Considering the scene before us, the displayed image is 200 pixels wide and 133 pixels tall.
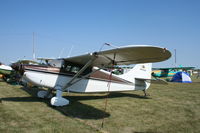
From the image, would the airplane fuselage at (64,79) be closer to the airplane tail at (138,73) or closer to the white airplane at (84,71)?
the white airplane at (84,71)

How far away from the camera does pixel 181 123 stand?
464cm

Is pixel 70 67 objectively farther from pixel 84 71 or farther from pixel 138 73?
pixel 138 73

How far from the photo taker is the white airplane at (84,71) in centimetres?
479

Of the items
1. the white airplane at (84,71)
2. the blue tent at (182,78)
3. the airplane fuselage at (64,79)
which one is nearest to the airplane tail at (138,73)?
the white airplane at (84,71)

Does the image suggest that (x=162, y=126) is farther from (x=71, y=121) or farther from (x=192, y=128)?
(x=71, y=121)

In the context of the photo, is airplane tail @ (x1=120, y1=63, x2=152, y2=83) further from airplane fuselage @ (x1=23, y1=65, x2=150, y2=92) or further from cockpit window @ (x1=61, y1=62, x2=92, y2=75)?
cockpit window @ (x1=61, y1=62, x2=92, y2=75)

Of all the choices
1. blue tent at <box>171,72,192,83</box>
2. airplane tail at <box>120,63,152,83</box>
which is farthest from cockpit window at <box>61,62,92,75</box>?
blue tent at <box>171,72,192,83</box>

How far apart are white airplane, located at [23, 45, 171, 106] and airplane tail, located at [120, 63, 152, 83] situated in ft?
0.96

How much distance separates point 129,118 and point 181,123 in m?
1.51

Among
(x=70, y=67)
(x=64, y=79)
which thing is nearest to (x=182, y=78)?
(x=70, y=67)

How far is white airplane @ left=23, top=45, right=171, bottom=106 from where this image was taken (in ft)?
15.7

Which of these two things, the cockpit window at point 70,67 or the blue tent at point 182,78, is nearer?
the cockpit window at point 70,67

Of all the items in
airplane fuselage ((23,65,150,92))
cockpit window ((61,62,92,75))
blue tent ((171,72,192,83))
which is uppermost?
blue tent ((171,72,192,83))

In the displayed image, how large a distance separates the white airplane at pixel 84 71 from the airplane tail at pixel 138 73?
0.96 feet
